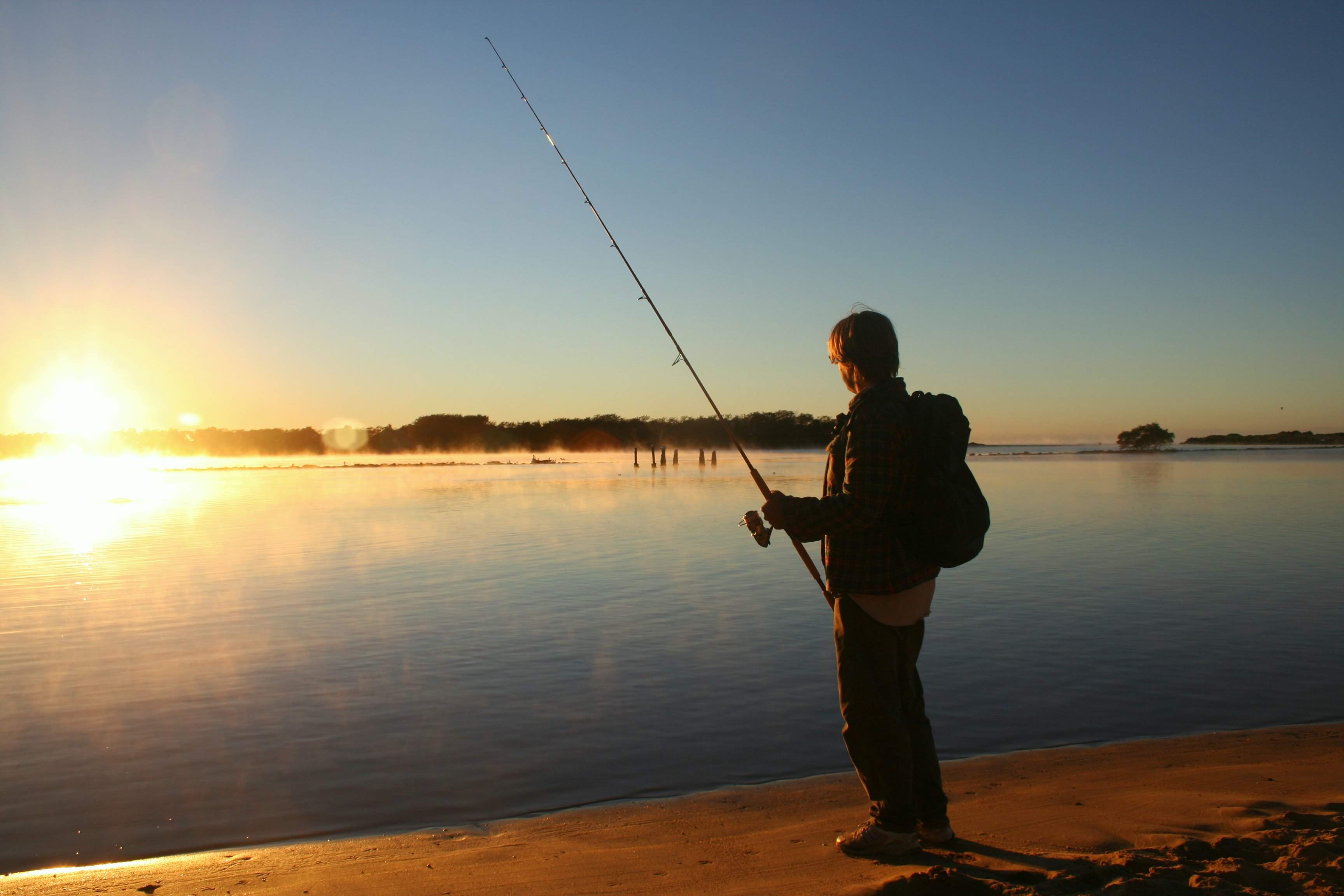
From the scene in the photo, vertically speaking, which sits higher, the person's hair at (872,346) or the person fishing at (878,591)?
the person's hair at (872,346)

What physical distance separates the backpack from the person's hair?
8.4 inches

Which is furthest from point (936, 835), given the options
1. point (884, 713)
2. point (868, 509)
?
point (868, 509)

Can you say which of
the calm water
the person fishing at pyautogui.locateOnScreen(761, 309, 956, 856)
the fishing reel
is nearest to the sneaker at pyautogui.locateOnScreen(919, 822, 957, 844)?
the person fishing at pyautogui.locateOnScreen(761, 309, 956, 856)

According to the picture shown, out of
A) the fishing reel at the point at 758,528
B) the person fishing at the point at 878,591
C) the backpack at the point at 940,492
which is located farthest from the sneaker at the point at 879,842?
the fishing reel at the point at 758,528

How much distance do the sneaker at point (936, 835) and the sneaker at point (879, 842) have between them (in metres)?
0.08

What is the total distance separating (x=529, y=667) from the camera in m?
7.63

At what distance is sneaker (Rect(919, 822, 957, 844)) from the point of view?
3646 millimetres

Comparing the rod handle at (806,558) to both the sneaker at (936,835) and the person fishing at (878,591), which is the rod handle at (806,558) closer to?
the person fishing at (878,591)

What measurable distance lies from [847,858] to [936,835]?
1.21 feet

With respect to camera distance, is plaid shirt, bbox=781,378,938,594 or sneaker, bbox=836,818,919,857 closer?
plaid shirt, bbox=781,378,938,594

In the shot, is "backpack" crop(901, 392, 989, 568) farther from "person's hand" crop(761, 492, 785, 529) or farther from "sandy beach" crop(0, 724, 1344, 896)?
"sandy beach" crop(0, 724, 1344, 896)

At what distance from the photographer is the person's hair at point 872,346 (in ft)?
11.9

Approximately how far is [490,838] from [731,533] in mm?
14637

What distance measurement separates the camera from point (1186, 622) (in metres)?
9.11
